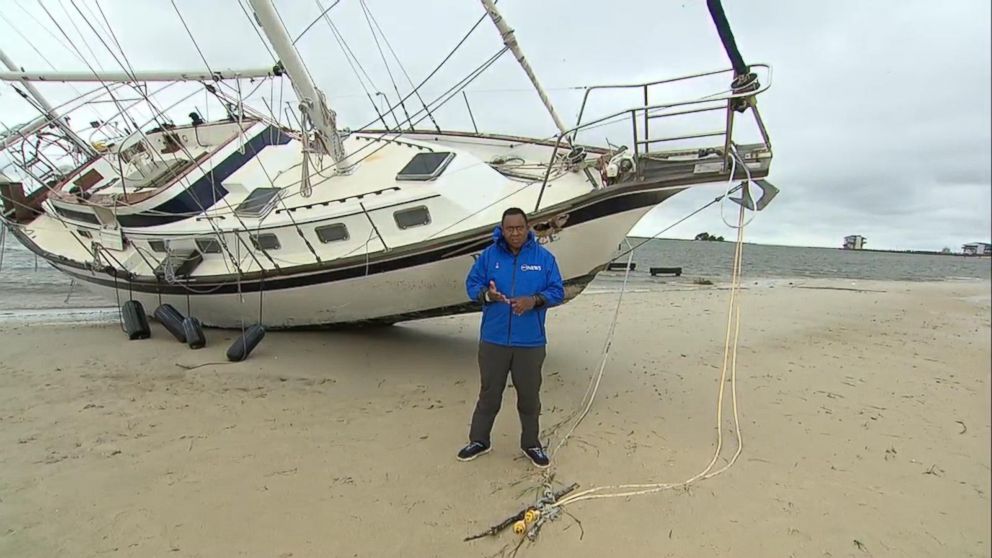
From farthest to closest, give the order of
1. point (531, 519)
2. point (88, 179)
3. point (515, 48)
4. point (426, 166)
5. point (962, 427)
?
point (88, 179) < point (515, 48) < point (426, 166) < point (962, 427) < point (531, 519)

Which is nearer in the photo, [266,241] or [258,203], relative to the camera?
[266,241]

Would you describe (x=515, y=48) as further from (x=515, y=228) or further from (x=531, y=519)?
(x=531, y=519)

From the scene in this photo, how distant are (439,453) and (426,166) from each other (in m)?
4.38

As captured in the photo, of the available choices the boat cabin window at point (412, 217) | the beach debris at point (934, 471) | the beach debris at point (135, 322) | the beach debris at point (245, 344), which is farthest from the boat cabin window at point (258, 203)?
the beach debris at point (934, 471)

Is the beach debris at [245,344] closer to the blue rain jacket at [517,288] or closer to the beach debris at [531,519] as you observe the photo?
the blue rain jacket at [517,288]

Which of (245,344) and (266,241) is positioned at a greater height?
(266,241)

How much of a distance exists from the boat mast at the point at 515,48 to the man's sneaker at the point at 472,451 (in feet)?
20.0

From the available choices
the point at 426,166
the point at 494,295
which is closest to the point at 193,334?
the point at 426,166

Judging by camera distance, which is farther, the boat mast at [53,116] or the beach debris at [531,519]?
the boat mast at [53,116]

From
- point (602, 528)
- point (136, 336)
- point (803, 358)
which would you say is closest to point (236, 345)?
point (136, 336)

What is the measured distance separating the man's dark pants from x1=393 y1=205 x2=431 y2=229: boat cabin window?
328 centimetres

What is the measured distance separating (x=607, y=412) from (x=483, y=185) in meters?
3.46

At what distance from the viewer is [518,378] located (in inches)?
169

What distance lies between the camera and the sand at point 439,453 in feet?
11.6
